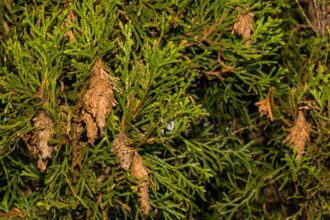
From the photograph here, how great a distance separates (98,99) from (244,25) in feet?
4.49

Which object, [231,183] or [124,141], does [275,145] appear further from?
[124,141]

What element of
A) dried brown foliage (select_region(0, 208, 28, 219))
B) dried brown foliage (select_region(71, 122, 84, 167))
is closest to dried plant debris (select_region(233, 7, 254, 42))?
dried brown foliage (select_region(71, 122, 84, 167))

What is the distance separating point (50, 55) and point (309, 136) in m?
2.17

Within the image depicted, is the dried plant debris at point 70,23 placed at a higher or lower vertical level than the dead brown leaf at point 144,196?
higher

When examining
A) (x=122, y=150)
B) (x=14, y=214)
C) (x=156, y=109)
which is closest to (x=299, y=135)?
(x=156, y=109)

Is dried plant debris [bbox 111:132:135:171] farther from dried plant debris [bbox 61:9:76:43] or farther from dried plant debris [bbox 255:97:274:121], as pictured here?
dried plant debris [bbox 255:97:274:121]

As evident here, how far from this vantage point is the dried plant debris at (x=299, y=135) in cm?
552

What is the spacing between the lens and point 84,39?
4.91 m

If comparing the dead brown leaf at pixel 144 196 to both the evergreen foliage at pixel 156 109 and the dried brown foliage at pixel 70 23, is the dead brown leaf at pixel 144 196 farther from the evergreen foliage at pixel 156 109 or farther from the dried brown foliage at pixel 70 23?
the dried brown foliage at pixel 70 23

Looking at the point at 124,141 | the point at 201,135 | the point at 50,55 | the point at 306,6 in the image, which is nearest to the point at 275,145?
the point at 201,135

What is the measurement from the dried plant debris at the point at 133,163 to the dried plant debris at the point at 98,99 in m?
0.16

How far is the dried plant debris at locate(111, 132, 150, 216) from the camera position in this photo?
4.79 m

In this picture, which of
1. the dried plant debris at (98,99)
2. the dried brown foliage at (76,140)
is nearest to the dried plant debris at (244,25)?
the dried plant debris at (98,99)

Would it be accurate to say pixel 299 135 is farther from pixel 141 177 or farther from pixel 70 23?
pixel 70 23
